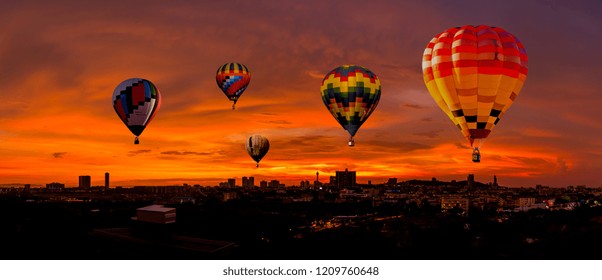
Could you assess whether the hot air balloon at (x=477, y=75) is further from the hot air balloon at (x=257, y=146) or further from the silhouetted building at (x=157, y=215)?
the hot air balloon at (x=257, y=146)

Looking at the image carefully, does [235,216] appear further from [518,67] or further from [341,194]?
[518,67]

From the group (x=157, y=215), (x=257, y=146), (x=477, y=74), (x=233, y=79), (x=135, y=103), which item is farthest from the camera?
(x=257, y=146)

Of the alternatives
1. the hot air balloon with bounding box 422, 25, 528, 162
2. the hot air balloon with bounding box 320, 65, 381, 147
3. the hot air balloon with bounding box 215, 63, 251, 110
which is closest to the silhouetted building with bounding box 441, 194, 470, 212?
the hot air balloon with bounding box 215, 63, 251, 110

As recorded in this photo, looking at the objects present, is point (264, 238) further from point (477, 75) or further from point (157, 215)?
point (477, 75)

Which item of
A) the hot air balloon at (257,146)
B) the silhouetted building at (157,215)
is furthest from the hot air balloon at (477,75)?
the hot air balloon at (257,146)

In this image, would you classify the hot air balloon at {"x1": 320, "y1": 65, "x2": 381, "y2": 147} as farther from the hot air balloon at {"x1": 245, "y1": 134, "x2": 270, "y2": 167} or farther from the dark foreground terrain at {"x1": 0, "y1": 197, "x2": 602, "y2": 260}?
the hot air balloon at {"x1": 245, "y1": 134, "x2": 270, "y2": 167}

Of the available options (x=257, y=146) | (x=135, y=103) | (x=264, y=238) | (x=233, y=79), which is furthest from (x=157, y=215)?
(x=264, y=238)

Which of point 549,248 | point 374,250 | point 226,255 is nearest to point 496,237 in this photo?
point 549,248
